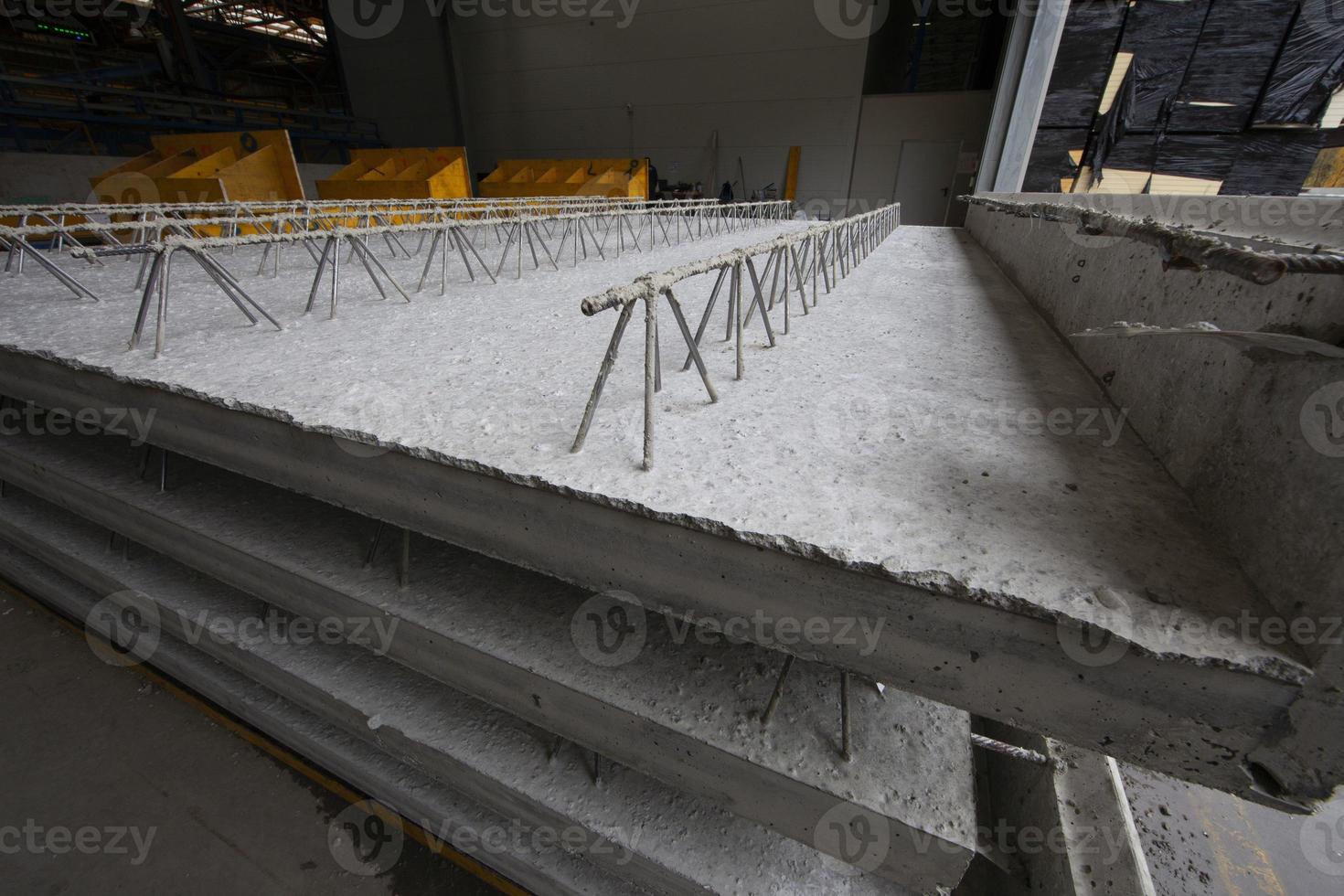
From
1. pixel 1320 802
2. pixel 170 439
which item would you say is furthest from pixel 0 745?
pixel 1320 802

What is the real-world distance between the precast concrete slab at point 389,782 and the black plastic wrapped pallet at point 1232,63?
329 inches

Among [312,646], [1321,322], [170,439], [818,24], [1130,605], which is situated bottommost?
[312,646]

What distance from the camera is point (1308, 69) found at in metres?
5.09

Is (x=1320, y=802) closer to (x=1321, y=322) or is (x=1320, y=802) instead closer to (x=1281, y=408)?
(x=1281, y=408)

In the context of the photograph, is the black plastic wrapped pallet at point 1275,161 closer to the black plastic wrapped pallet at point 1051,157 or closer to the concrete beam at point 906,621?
the black plastic wrapped pallet at point 1051,157

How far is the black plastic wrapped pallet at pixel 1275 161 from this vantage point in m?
5.32

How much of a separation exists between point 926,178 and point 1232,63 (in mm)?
5106

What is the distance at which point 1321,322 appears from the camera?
80cm

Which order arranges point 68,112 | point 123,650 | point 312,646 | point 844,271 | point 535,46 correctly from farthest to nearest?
point 535,46
point 68,112
point 844,271
point 123,650
point 312,646

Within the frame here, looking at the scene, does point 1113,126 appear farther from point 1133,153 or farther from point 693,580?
point 693,580

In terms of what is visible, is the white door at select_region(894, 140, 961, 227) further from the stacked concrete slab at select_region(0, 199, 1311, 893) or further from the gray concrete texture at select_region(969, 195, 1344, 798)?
the gray concrete texture at select_region(969, 195, 1344, 798)

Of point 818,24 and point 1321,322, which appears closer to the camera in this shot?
point 1321,322

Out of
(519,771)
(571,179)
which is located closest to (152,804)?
(519,771)

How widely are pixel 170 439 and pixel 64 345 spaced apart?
67cm
